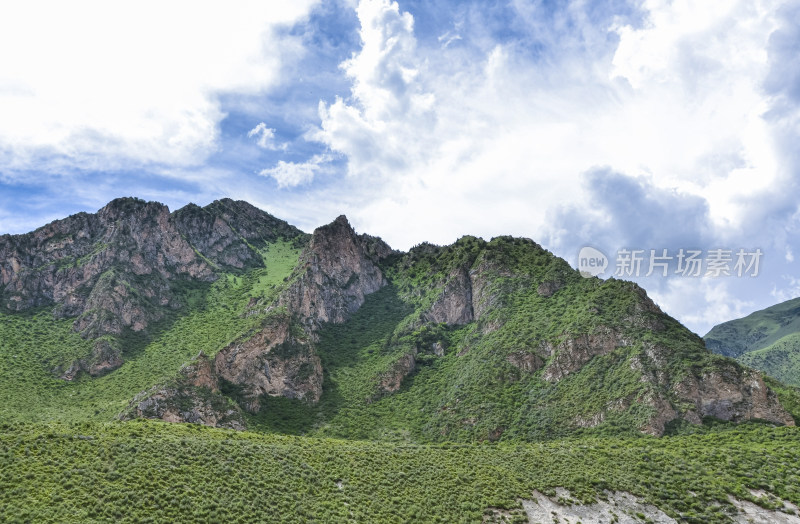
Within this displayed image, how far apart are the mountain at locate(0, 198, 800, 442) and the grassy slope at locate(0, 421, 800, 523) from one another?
20.3m

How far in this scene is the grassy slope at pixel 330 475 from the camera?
49.9 m

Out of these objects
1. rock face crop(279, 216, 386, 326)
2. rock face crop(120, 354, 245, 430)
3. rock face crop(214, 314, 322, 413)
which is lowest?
rock face crop(120, 354, 245, 430)

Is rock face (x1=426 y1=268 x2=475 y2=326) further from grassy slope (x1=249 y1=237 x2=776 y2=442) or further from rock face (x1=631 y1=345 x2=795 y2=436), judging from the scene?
rock face (x1=631 y1=345 x2=795 y2=436)

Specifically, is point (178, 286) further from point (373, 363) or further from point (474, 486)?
point (474, 486)

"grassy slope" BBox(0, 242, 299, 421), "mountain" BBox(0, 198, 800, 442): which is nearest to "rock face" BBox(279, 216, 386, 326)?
"mountain" BBox(0, 198, 800, 442)

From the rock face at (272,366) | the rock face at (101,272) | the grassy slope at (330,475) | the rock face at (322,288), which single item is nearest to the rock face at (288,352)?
the rock face at (272,366)

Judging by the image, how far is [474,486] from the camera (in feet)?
216

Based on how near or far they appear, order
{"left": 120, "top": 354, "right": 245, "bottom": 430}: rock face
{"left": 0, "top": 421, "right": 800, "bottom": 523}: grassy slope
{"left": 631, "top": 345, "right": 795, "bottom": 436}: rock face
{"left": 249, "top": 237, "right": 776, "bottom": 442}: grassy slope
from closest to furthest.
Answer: {"left": 0, "top": 421, "right": 800, "bottom": 523}: grassy slope < {"left": 631, "top": 345, "right": 795, "bottom": 436}: rock face < {"left": 120, "top": 354, "right": 245, "bottom": 430}: rock face < {"left": 249, "top": 237, "right": 776, "bottom": 442}: grassy slope

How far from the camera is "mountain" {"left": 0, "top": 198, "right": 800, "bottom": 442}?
104 meters

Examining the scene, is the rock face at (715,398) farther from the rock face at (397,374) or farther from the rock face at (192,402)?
the rock face at (192,402)

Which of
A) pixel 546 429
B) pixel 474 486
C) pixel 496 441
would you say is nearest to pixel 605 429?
pixel 546 429

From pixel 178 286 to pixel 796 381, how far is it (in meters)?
259

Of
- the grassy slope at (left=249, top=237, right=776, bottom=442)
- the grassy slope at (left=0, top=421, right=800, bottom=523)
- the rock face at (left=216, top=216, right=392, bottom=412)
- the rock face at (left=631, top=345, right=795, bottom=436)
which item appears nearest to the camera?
the grassy slope at (left=0, top=421, right=800, bottom=523)

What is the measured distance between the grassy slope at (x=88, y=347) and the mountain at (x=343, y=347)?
66cm
